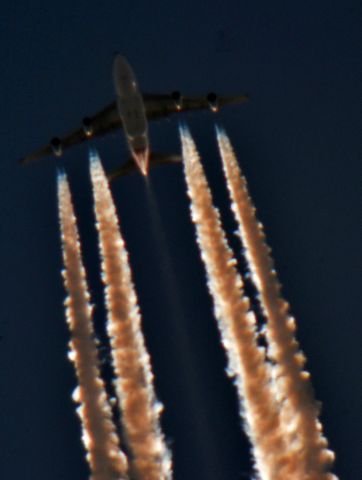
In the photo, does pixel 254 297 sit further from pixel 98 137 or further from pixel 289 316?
pixel 98 137

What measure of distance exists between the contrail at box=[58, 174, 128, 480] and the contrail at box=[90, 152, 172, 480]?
30.5 inches

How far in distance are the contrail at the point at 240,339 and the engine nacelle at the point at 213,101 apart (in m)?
3.12

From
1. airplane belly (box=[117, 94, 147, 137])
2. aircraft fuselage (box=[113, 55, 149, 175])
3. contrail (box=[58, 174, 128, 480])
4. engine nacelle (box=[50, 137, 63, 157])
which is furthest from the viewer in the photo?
engine nacelle (box=[50, 137, 63, 157])

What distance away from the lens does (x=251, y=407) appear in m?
29.2

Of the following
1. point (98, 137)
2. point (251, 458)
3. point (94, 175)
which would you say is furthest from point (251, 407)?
point (98, 137)

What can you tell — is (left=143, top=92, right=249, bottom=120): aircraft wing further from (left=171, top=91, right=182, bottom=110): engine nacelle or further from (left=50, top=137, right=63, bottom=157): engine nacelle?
(left=50, top=137, right=63, bottom=157): engine nacelle

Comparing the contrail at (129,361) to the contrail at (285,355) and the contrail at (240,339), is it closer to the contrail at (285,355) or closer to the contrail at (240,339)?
the contrail at (240,339)

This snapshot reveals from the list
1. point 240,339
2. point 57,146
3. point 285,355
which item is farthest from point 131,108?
point 285,355

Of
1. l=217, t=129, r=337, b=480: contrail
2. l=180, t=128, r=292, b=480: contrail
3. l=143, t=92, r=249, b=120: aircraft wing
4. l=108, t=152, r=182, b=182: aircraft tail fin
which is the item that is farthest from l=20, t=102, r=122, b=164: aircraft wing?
l=217, t=129, r=337, b=480: contrail

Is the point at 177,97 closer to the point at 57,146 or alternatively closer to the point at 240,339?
the point at 57,146

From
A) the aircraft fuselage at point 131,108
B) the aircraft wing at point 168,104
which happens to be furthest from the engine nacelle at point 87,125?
the aircraft wing at point 168,104

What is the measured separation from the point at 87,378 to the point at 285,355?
794cm

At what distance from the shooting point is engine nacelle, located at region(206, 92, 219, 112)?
3684 cm

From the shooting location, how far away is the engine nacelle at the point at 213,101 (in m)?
36.8
